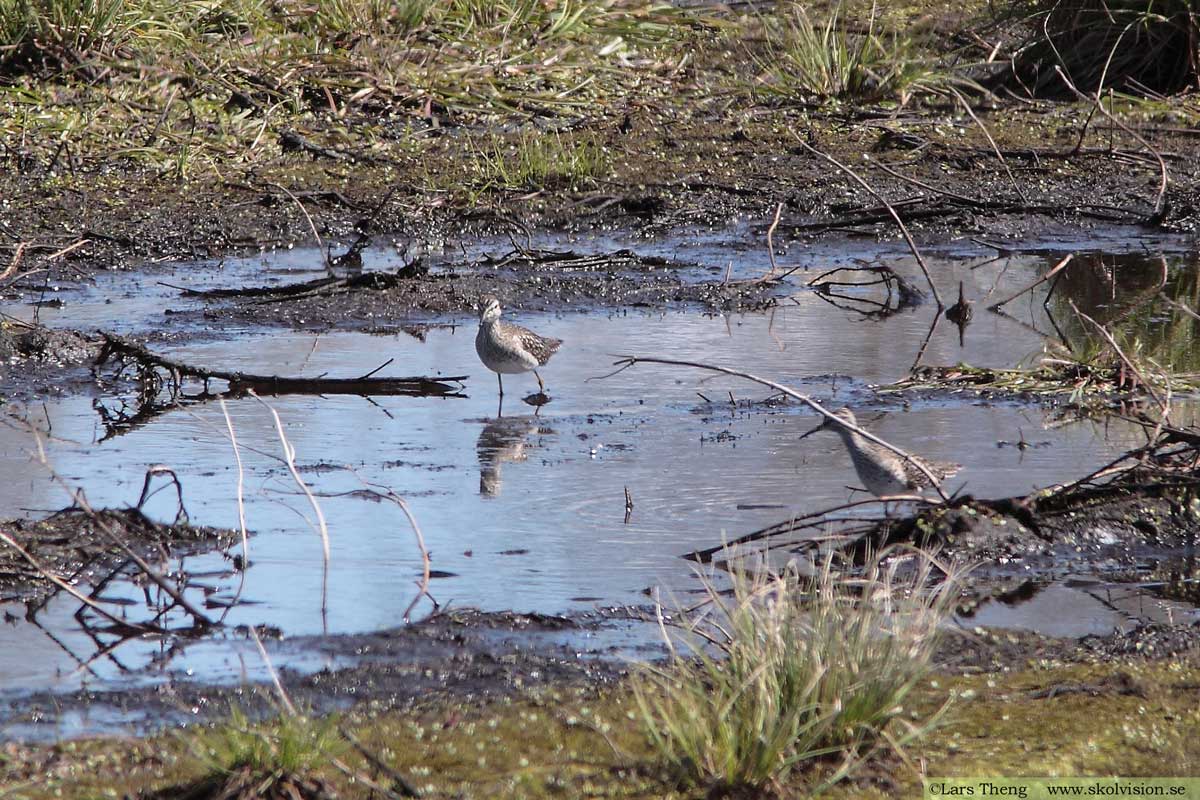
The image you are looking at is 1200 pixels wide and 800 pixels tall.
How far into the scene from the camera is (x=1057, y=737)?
4.34m

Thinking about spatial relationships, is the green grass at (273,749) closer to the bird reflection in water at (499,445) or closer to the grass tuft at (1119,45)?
the bird reflection in water at (499,445)

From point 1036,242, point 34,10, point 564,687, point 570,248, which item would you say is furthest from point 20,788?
point 34,10

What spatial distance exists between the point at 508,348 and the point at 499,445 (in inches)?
36.2

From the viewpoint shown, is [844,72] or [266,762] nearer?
[266,762]

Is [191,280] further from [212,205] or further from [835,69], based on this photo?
[835,69]

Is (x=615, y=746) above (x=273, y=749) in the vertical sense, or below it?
below

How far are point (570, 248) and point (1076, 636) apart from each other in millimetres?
6899

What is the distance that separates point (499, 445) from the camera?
24.3 feet

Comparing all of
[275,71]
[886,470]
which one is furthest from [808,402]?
[275,71]

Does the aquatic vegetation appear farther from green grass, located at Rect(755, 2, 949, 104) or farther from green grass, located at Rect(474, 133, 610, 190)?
green grass, located at Rect(755, 2, 949, 104)

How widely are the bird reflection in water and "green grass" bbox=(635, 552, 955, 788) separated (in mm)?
2527

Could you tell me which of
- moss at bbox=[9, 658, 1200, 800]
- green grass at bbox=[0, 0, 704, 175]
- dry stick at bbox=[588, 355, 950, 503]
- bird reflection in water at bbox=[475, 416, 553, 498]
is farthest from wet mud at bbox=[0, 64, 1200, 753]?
green grass at bbox=[0, 0, 704, 175]

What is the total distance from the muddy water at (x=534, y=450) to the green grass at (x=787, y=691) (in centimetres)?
117

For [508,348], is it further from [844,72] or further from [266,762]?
[844,72]
